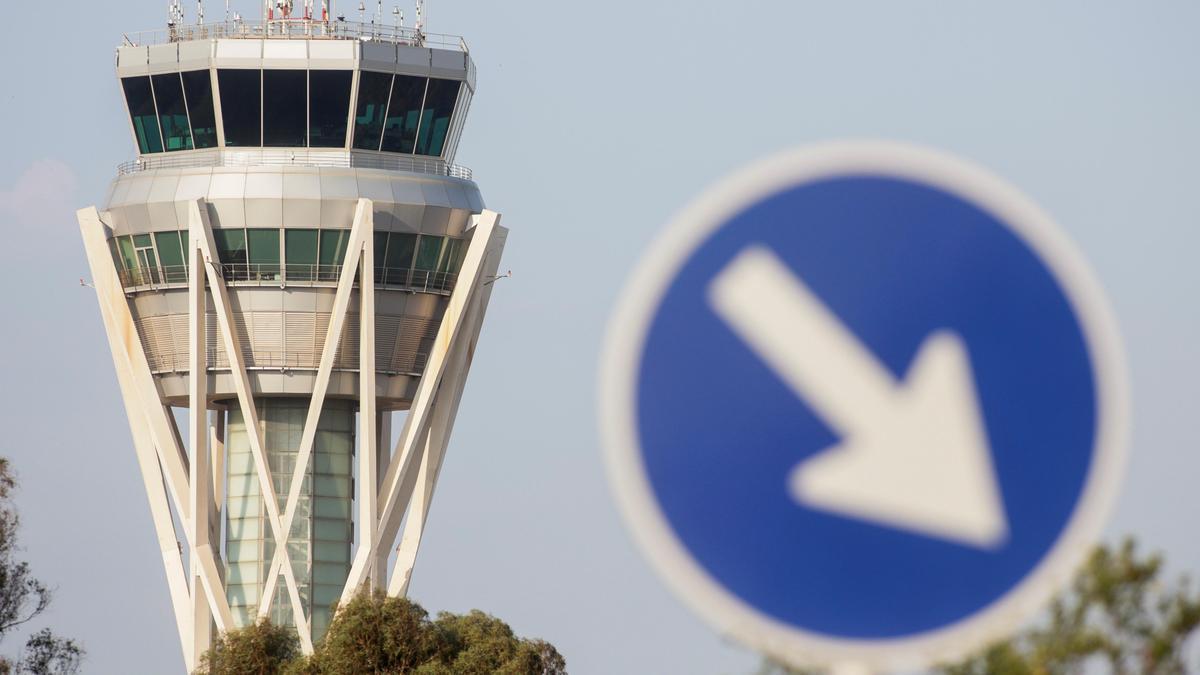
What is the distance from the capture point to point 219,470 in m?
114

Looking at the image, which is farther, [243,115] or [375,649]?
[243,115]

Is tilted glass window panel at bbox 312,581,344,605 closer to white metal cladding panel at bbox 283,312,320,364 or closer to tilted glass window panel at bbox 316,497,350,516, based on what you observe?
tilted glass window panel at bbox 316,497,350,516

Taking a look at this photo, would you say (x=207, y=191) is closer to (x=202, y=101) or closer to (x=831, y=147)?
(x=202, y=101)

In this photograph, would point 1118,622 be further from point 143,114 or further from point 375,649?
point 143,114

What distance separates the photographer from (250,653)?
339 feet

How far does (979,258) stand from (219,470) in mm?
108821

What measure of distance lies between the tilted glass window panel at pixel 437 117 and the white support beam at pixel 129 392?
16251 millimetres

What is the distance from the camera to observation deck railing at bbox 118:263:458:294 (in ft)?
366

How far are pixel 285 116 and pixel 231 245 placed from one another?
7383mm

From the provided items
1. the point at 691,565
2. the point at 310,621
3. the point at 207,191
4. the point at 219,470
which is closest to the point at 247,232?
the point at 207,191

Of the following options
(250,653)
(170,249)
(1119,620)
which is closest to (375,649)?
(250,653)

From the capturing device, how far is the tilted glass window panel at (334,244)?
111188 millimetres

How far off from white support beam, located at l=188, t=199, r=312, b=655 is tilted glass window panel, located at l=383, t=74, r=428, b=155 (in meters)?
10.3

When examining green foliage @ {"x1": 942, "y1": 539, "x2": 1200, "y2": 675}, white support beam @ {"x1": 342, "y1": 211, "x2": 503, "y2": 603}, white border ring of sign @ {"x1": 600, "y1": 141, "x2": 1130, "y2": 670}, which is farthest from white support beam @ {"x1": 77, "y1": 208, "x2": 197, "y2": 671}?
white border ring of sign @ {"x1": 600, "y1": 141, "x2": 1130, "y2": 670}
